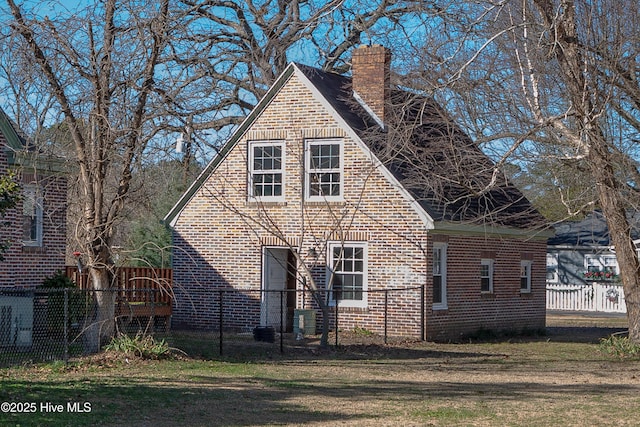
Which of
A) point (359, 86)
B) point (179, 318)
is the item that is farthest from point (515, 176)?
point (179, 318)

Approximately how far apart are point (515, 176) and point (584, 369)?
8.67 metres

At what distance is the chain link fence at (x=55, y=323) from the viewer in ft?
59.1

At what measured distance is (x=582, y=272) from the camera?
162ft

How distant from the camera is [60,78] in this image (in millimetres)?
18156

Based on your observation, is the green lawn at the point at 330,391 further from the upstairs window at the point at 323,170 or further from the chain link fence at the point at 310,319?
the upstairs window at the point at 323,170

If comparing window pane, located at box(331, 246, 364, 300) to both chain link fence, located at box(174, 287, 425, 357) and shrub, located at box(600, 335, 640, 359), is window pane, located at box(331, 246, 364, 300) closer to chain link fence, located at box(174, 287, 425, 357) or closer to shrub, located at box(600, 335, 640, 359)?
chain link fence, located at box(174, 287, 425, 357)

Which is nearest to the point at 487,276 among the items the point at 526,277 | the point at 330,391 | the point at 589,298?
the point at 526,277

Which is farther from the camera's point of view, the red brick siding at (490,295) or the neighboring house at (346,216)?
the red brick siding at (490,295)

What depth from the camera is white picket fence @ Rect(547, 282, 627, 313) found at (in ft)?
150

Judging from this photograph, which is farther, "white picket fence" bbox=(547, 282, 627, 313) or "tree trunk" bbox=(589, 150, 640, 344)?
"white picket fence" bbox=(547, 282, 627, 313)

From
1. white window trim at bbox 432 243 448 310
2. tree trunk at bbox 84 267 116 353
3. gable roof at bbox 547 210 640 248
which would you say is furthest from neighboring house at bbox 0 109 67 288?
gable roof at bbox 547 210 640 248

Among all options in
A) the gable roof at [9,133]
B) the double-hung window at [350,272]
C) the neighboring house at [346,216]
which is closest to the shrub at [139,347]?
the neighboring house at [346,216]

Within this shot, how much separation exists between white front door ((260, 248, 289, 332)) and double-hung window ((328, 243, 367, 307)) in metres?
1.60

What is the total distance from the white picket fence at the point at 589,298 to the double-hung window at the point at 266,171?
2447 cm
